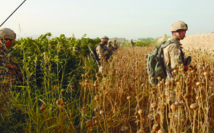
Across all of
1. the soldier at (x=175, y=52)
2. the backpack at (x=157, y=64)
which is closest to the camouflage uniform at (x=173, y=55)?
the soldier at (x=175, y=52)

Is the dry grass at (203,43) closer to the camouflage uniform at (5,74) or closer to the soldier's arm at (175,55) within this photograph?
the soldier's arm at (175,55)

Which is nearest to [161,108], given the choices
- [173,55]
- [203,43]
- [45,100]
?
[173,55]

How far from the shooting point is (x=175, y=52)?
3.27m

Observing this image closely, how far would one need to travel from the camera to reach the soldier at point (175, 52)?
129 inches

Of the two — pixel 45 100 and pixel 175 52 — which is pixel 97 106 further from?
pixel 175 52

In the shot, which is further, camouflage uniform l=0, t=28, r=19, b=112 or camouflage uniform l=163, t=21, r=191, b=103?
camouflage uniform l=163, t=21, r=191, b=103

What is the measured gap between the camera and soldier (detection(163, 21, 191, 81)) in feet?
10.7

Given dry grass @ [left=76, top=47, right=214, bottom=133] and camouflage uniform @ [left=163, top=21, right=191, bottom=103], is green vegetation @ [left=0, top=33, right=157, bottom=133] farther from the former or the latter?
camouflage uniform @ [left=163, top=21, right=191, bottom=103]

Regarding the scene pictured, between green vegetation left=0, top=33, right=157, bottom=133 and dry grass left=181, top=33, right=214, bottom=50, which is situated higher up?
dry grass left=181, top=33, right=214, bottom=50

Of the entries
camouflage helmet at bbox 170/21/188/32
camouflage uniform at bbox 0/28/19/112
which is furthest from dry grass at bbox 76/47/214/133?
camouflage uniform at bbox 0/28/19/112

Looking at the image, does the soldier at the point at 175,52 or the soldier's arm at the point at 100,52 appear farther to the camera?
the soldier's arm at the point at 100,52

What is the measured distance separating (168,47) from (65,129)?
222 cm

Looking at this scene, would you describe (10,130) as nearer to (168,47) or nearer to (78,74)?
(78,74)

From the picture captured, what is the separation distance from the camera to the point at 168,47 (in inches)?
132
